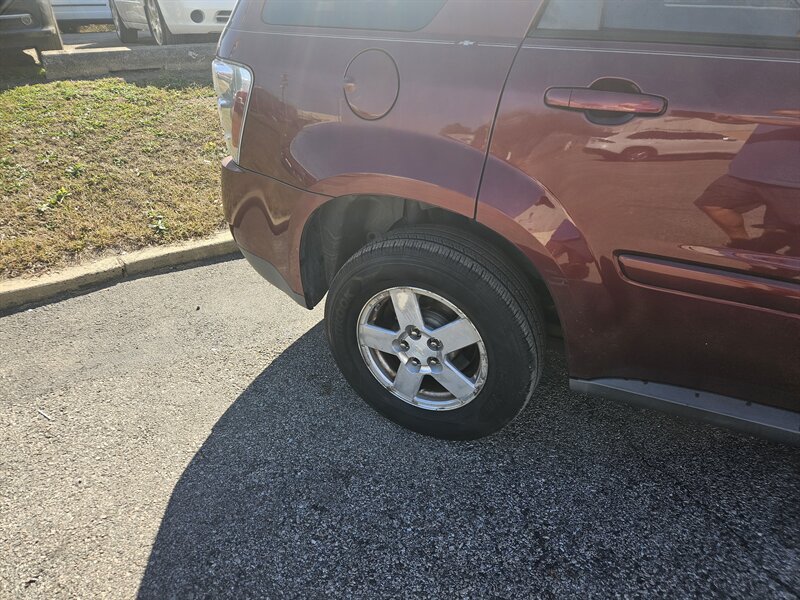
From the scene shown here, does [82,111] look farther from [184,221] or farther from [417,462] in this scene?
[417,462]

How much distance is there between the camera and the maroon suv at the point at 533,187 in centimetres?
148

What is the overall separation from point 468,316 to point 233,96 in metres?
1.33

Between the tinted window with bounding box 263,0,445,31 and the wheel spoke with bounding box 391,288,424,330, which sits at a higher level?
the tinted window with bounding box 263,0,445,31

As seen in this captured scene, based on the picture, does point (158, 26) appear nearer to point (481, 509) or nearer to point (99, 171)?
point (99, 171)

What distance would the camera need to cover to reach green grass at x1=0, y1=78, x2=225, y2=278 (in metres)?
3.75

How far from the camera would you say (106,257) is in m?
3.67

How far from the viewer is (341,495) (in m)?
2.06

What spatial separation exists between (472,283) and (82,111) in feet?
16.9

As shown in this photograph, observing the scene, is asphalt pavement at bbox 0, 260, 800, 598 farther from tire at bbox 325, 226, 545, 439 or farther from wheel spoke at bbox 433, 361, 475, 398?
wheel spoke at bbox 433, 361, 475, 398

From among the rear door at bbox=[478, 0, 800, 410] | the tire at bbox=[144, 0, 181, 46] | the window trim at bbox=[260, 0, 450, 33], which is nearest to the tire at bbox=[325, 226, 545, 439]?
the rear door at bbox=[478, 0, 800, 410]

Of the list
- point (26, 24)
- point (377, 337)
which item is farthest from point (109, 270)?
point (26, 24)

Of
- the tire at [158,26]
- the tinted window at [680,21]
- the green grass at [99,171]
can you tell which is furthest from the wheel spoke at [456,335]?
the tire at [158,26]

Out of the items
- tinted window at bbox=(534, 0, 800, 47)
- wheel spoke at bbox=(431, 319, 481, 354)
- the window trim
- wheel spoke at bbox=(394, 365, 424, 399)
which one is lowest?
wheel spoke at bbox=(394, 365, 424, 399)

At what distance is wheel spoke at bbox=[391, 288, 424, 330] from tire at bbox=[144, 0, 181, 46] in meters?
6.86
